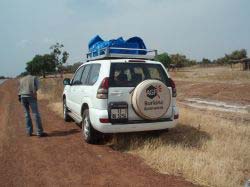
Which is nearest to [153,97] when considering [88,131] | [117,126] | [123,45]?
[117,126]

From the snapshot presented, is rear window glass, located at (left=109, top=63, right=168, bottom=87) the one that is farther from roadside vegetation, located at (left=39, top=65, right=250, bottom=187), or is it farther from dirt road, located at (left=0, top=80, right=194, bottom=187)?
dirt road, located at (left=0, top=80, right=194, bottom=187)

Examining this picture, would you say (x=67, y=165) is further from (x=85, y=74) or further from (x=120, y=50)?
(x=120, y=50)

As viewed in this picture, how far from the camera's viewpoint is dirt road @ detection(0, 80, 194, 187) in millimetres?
5332

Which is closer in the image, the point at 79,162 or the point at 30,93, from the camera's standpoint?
the point at 79,162

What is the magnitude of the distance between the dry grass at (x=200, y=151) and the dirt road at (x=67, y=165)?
1.02 feet

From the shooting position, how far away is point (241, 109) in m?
14.2

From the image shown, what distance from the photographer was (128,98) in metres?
7.02

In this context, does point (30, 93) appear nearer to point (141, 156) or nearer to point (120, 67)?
point (120, 67)

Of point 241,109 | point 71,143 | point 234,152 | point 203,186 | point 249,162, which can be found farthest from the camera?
point 241,109

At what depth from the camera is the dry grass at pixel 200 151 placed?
5.48 meters

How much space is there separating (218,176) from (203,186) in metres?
0.34

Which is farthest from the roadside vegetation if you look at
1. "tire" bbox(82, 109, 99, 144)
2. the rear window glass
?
the rear window glass

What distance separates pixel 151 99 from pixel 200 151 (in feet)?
4.72

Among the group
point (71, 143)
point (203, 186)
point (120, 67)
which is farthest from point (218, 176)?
point (71, 143)
